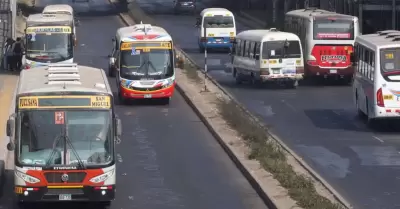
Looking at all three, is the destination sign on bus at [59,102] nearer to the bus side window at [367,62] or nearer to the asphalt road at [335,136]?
the asphalt road at [335,136]

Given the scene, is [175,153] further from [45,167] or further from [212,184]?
[45,167]

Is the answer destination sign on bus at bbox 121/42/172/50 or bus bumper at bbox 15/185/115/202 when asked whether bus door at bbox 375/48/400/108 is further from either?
bus bumper at bbox 15/185/115/202

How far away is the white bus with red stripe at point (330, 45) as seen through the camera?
40188 mm

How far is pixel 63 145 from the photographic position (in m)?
18.2

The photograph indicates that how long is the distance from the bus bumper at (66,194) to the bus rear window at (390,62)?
1229cm

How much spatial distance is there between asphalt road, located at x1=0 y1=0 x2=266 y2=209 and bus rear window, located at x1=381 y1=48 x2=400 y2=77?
5159 millimetres

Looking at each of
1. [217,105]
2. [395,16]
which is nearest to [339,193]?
[217,105]

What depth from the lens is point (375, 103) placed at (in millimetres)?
28406

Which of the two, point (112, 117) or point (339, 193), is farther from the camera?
point (339, 193)

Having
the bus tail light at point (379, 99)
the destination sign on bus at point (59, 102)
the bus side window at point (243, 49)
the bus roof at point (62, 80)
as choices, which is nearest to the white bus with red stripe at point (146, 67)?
the bus side window at point (243, 49)

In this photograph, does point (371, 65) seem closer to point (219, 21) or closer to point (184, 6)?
point (219, 21)

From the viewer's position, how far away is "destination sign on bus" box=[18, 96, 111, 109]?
1831 centimetres

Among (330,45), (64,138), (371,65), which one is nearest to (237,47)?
(330,45)

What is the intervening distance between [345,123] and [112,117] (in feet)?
43.7
